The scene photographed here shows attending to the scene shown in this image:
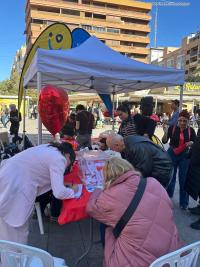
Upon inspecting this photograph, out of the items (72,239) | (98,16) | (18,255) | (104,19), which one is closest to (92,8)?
(98,16)

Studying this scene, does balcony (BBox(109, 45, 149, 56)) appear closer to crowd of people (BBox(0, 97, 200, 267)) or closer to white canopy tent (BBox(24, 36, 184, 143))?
white canopy tent (BBox(24, 36, 184, 143))

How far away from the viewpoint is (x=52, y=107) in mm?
3787

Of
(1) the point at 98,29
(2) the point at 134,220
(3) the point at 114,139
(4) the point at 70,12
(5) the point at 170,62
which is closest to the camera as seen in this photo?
(2) the point at 134,220

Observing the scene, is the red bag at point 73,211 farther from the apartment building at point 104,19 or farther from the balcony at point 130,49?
the balcony at point 130,49

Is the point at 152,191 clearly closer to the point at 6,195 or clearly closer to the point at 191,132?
the point at 6,195

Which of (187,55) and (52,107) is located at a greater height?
(187,55)

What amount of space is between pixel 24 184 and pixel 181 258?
1297 millimetres

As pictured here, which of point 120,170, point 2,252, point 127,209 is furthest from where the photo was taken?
point 120,170

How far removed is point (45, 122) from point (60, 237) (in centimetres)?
152

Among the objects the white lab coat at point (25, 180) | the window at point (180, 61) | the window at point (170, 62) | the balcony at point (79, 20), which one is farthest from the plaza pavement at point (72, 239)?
the window at point (170, 62)

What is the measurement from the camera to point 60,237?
3.34 meters

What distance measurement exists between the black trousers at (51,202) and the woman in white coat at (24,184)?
34.6 inches

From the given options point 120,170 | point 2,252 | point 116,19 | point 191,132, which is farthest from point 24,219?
point 116,19

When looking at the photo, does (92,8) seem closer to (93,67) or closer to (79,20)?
(79,20)
